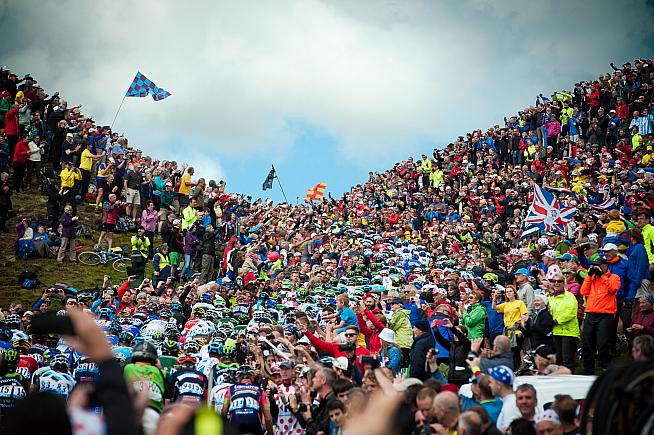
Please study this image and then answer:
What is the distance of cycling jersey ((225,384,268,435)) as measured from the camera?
9.82m

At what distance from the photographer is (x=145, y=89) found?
1383 inches

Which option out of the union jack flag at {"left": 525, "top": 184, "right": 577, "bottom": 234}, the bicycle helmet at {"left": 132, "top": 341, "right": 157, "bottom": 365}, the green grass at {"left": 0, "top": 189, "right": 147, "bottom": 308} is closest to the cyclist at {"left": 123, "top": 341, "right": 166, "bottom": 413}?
the bicycle helmet at {"left": 132, "top": 341, "right": 157, "bottom": 365}

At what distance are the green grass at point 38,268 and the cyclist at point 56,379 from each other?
13514mm

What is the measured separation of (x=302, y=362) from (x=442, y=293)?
497cm

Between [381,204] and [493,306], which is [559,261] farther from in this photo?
[381,204]

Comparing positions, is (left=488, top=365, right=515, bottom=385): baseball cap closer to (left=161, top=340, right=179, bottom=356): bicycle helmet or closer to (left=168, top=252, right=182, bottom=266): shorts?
(left=161, top=340, right=179, bottom=356): bicycle helmet

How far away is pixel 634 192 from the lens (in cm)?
2072

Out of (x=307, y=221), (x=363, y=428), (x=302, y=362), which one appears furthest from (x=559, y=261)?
(x=307, y=221)

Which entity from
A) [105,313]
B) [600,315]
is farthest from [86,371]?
[600,315]

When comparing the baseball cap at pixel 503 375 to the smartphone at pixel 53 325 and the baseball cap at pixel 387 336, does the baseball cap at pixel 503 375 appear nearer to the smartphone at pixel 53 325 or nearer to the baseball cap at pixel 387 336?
the baseball cap at pixel 387 336

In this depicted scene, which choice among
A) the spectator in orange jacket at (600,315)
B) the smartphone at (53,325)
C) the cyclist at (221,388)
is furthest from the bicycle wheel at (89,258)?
the smartphone at (53,325)

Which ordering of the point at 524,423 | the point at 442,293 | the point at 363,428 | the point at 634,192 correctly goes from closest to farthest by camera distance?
1. the point at 363,428
2. the point at 524,423
3. the point at 442,293
4. the point at 634,192

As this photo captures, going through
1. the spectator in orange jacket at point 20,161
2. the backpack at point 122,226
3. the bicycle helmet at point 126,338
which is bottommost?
the bicycle helmet at point 126,338

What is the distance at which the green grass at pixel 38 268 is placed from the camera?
25.9 m
